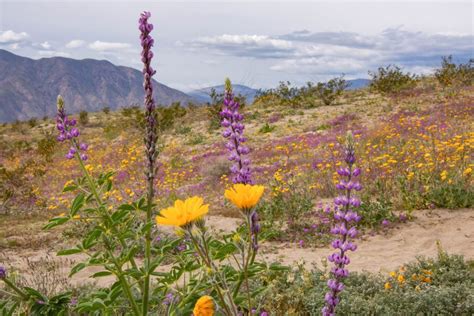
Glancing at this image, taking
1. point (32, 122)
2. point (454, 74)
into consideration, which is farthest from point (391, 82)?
point (32, 122)

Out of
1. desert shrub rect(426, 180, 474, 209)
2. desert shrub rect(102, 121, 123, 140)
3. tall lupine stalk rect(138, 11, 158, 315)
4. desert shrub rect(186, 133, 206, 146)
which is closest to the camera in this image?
tall lupine stalk rect(138, 11, 158, 315)

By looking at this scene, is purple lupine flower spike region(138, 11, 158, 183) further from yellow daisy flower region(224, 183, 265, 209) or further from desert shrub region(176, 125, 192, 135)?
desert shrub region(176, 125, 192, 135)

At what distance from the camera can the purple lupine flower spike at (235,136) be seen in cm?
230

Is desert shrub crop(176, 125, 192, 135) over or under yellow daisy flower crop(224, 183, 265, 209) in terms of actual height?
under

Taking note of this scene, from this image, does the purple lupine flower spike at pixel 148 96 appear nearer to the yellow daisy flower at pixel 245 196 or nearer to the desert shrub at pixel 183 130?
the yellow daisy flower at pixel 245 196

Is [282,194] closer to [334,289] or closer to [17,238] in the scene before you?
[17,238]

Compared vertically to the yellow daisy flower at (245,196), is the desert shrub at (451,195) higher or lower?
lower

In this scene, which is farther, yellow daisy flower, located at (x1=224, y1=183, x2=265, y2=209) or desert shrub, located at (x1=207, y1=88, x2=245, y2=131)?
desert shrub, located at (x1=207, y1=88, x2=245, y2=131)

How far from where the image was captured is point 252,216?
80.0 inches

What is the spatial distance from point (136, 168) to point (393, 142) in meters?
8.79

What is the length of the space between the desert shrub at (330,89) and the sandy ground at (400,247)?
17.5m

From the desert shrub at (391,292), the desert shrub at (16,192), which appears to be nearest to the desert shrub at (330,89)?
the desert shrub at (16,192)

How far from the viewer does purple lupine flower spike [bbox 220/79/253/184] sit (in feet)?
7.56

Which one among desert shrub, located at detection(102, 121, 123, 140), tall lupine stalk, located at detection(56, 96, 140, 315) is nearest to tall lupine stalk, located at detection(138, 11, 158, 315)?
tall lupine stalk, located at detection(56, 96, 140, 315)
